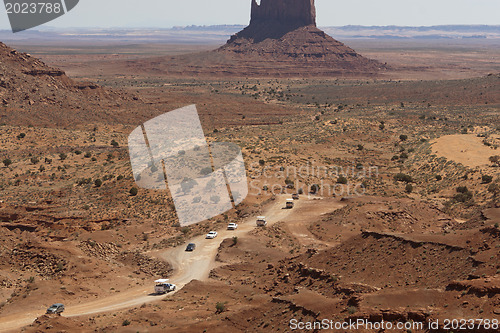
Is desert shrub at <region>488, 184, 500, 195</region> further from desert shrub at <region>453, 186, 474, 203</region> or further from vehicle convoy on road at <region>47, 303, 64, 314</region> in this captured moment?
vehicle convoy on road at <region>47, 303, 64, 314</region>

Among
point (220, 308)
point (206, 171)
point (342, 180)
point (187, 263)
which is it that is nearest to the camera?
point (220, 308)

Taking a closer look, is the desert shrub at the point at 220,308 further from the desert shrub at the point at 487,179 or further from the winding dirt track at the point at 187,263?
the desert shrub at the point at 487,179

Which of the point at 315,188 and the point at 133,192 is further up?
the point at 133,192

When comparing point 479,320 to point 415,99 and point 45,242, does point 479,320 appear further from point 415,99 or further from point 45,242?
point 415,99

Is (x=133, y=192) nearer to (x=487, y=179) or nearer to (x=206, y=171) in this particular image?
(x=206, y=171)

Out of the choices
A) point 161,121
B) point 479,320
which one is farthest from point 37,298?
point 161,121

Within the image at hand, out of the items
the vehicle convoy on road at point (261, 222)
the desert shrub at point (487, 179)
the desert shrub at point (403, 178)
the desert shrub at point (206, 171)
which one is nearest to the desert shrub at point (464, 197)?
the desert shrub at point (487, 179)

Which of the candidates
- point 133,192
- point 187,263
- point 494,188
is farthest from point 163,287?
point 494,188
